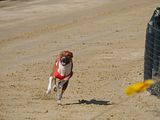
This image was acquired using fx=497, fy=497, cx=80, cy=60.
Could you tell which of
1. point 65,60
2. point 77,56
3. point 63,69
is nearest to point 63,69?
point 63,69

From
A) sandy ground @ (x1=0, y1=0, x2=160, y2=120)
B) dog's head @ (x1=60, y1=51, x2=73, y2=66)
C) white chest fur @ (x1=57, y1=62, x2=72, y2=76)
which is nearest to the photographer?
dog's head @ (x1=60, y1=51, x2=73, y2=66)

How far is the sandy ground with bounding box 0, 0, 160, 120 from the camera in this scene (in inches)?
408

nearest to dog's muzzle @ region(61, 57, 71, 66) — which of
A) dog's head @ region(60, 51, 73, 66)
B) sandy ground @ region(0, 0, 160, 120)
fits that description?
dog's head @ region(60, 51, 73, 66)

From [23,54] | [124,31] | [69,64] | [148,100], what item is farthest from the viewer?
[124,31]

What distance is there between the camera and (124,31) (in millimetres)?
21234

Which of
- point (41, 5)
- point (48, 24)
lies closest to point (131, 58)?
point (48, 24)

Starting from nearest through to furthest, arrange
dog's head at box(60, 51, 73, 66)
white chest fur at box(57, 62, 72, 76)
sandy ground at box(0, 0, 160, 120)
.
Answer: dog's head at box(60, 51, 73, 66) → white chest fur at box(57, 62, 72, 76) → sandy ground at box(0, 0, 160, 120)

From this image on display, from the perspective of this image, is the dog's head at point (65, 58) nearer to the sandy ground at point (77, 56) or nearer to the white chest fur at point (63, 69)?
the white chest fur at point (63, 69)

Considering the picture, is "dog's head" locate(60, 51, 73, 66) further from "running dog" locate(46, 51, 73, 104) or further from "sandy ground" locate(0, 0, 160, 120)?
"sandy ground" locate(0, 0, 160, 120)

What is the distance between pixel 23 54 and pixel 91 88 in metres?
5.79

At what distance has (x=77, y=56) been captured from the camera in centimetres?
1666

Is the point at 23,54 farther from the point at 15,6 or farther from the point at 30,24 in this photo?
the point at 15,6

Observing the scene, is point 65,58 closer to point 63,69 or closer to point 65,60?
point 65,60

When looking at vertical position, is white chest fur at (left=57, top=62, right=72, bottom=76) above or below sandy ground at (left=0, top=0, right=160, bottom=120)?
above
